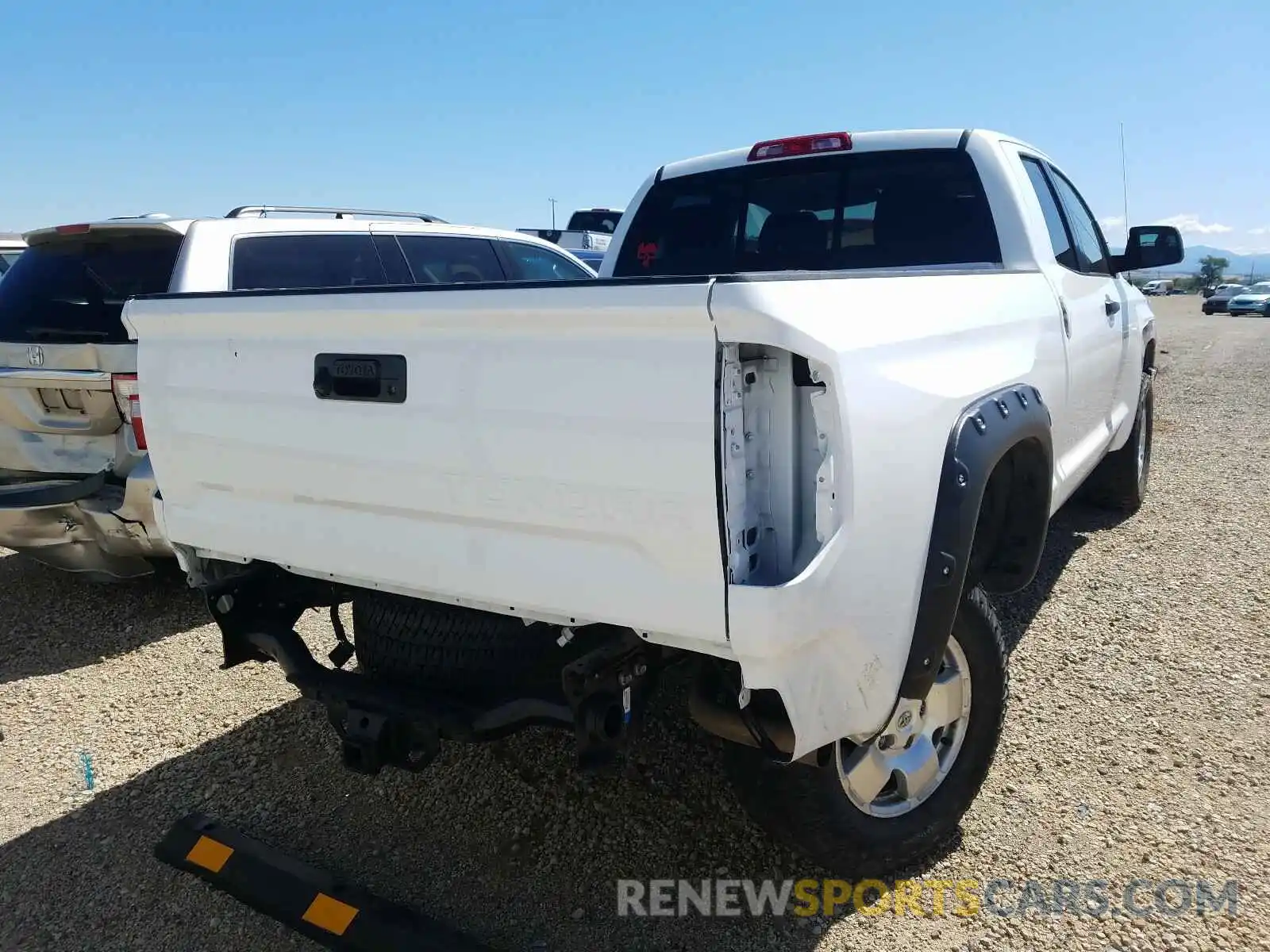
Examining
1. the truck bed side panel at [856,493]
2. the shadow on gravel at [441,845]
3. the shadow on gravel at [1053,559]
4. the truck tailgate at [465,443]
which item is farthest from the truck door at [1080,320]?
the truck tailgate at [465,443]

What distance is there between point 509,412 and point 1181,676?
10.4 ft

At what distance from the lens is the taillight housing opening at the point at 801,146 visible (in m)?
3.96

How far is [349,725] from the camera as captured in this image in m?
2.56

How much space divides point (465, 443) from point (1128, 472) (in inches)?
197

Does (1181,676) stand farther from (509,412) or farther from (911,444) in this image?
(509,412)

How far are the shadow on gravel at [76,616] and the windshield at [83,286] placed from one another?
1461mm

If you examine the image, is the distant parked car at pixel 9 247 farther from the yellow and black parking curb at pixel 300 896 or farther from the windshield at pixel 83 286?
the yellow and black parking curb at pixel 300 896

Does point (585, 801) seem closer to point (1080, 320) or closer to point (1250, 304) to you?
point (1080, 320)

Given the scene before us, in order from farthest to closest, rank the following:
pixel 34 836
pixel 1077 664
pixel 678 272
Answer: pixel 678 272
pixel 1077 664
pixel 34 836

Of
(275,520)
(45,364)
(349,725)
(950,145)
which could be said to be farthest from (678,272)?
(45,364)

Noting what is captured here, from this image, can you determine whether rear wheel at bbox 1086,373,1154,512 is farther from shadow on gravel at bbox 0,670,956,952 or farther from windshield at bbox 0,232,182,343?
windshield at bbox 0,232,182,343

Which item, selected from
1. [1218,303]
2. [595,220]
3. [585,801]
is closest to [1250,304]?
[1218,303]

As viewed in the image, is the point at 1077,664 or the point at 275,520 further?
the point at 1077,664

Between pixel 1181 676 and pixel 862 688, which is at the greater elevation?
pixel 862 688
